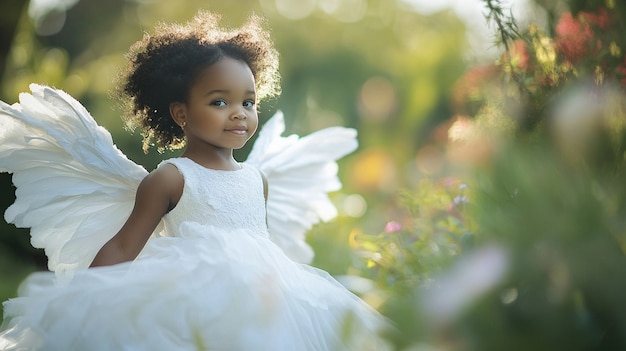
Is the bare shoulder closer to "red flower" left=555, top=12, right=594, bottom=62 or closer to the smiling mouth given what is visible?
the smiling mouth

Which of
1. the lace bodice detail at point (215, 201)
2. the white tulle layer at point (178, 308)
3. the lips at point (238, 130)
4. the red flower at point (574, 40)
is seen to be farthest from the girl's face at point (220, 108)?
the red flower at point (574, 40)

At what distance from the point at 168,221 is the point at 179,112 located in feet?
1.37

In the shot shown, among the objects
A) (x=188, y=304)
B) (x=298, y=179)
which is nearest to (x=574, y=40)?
(x=188, y=304)

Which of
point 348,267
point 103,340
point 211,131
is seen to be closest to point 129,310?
point 103,340

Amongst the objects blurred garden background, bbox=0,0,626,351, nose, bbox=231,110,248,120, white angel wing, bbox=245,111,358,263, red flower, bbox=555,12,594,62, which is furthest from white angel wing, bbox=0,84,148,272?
Answer: red flower, bbox=555,12,594,62

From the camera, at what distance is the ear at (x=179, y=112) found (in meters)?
2.43

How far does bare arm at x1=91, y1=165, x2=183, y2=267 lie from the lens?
215 cm

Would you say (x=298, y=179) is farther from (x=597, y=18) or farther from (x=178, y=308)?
(x=597, y=18)

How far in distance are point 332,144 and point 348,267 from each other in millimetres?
1086

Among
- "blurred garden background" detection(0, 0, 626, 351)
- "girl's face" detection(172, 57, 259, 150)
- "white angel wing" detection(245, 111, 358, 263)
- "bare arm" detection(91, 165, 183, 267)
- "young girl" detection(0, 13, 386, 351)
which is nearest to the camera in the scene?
"blurred garden background" detection(0, 0, 626, 351)

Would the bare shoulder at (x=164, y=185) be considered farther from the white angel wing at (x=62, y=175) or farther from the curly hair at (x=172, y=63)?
the curly hair at (x=172, y=63)

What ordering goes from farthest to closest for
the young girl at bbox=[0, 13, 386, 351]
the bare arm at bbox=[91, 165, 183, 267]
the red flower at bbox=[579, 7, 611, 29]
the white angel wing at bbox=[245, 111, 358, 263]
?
the white angel wing at bbox=[245, 111, 358, 263] → the bare arm at bbox=[91, 165, 183, 267] → the young girl at bbox=[0, 13, 386, 351] → the red flower at bbox=[579, 7, 611, 29]

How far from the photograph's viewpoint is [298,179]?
3.01 metres

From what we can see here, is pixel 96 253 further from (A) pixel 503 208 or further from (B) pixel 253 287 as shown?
(A) pixel 503 208
